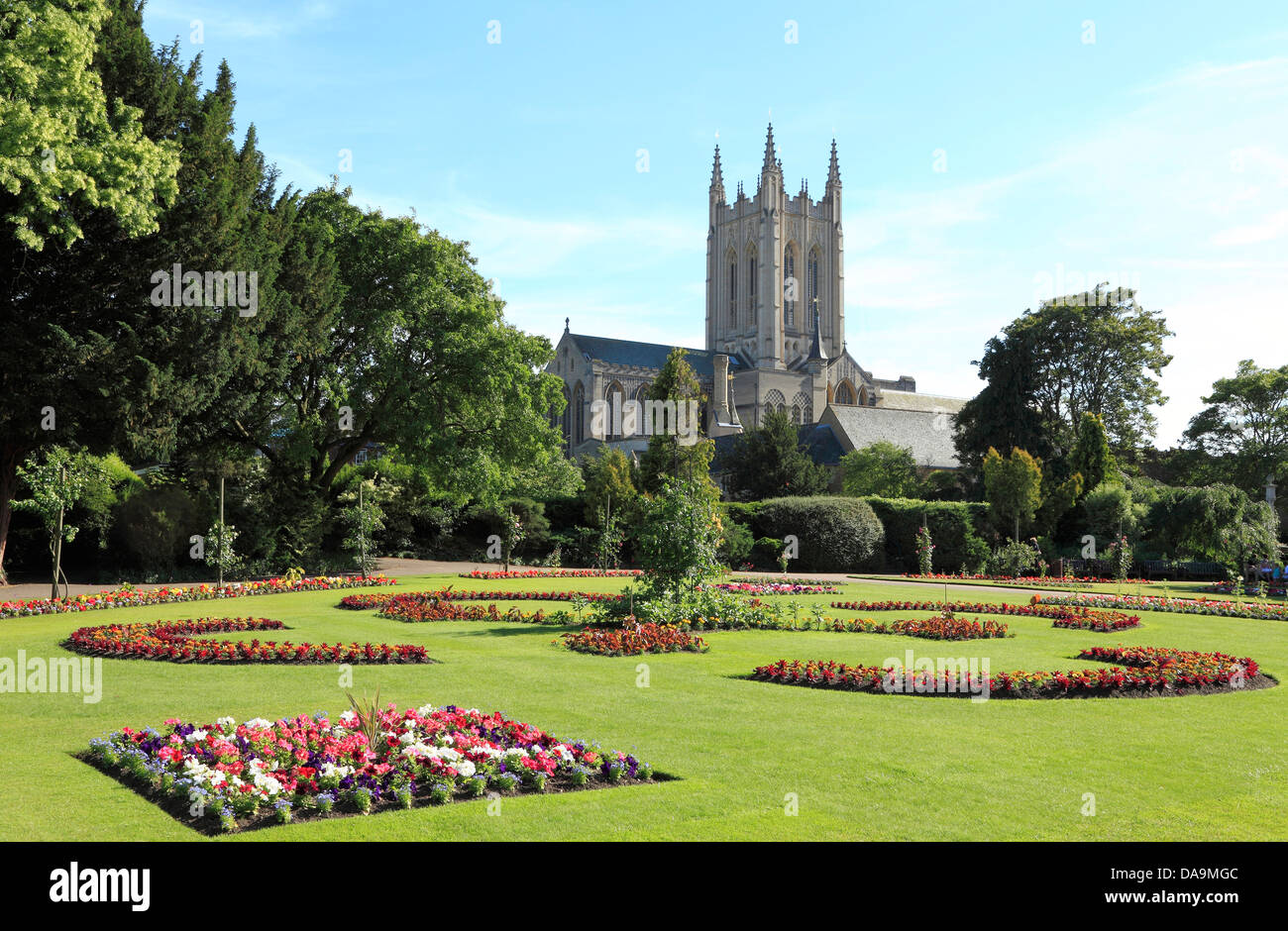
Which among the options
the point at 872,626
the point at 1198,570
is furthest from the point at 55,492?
the point at 1198,570

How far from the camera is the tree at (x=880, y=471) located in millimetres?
58531

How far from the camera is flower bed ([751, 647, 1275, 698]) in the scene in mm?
10344

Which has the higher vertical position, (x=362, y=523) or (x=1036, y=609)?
(x=362, y=523)

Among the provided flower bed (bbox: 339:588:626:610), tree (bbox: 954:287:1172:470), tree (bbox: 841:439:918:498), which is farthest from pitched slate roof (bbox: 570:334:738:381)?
flower bed (bbox: 339:588:626:610)

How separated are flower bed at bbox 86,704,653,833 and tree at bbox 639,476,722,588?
871cm

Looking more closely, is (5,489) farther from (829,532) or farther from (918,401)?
(918,401)

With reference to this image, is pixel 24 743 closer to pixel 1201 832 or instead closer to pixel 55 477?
pixel 1201 832

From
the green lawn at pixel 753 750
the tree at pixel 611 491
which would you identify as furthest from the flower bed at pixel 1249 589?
the tree at pixel 611 491

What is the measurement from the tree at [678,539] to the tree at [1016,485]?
24.1 meters

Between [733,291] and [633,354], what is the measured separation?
21.1 metres

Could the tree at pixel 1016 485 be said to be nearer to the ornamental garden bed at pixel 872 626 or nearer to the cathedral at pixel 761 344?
the ornamental garden bed at pixel 872 626

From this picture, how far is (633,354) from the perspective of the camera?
101125 millimetres

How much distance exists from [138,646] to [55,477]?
8.84 m
